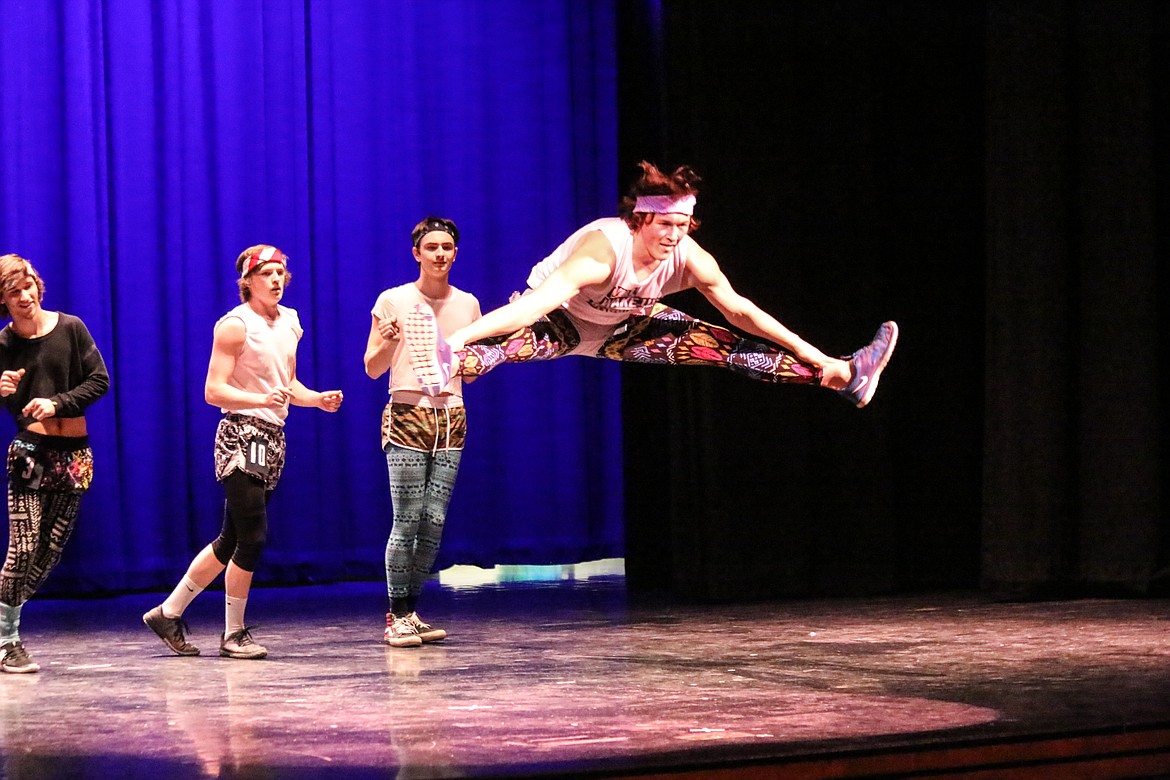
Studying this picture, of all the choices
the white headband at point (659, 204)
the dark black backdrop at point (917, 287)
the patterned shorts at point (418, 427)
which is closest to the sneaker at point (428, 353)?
the patterned shorts at point (418, 427)

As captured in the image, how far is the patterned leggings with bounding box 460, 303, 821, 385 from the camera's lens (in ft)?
14.8

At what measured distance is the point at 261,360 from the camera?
4.58 m

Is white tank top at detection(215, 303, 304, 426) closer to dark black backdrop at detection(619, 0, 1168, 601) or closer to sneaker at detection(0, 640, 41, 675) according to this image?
sneaker at detection(0, 640, 41, 675)

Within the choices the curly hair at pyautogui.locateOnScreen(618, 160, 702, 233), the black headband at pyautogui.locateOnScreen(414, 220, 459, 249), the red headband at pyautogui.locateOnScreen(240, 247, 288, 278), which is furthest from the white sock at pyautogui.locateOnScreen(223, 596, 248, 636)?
the curly hair at pyautogui.locateOnScreen(618, 160, 702, 233)

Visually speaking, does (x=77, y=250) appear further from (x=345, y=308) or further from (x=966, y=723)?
(x=966, y=723)

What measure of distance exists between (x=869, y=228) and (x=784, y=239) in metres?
0.39

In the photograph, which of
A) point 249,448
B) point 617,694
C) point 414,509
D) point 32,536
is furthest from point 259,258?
point 617,694

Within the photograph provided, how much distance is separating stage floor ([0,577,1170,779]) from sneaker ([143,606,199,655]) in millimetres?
57

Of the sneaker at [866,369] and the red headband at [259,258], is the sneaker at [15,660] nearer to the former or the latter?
the red headband at [259,258]

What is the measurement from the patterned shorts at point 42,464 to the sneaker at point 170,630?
0.56 meters

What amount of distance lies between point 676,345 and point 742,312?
275 mm

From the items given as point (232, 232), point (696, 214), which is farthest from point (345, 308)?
point (696, 214)

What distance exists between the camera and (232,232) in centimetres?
669

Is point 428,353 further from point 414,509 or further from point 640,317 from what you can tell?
point 414,509
